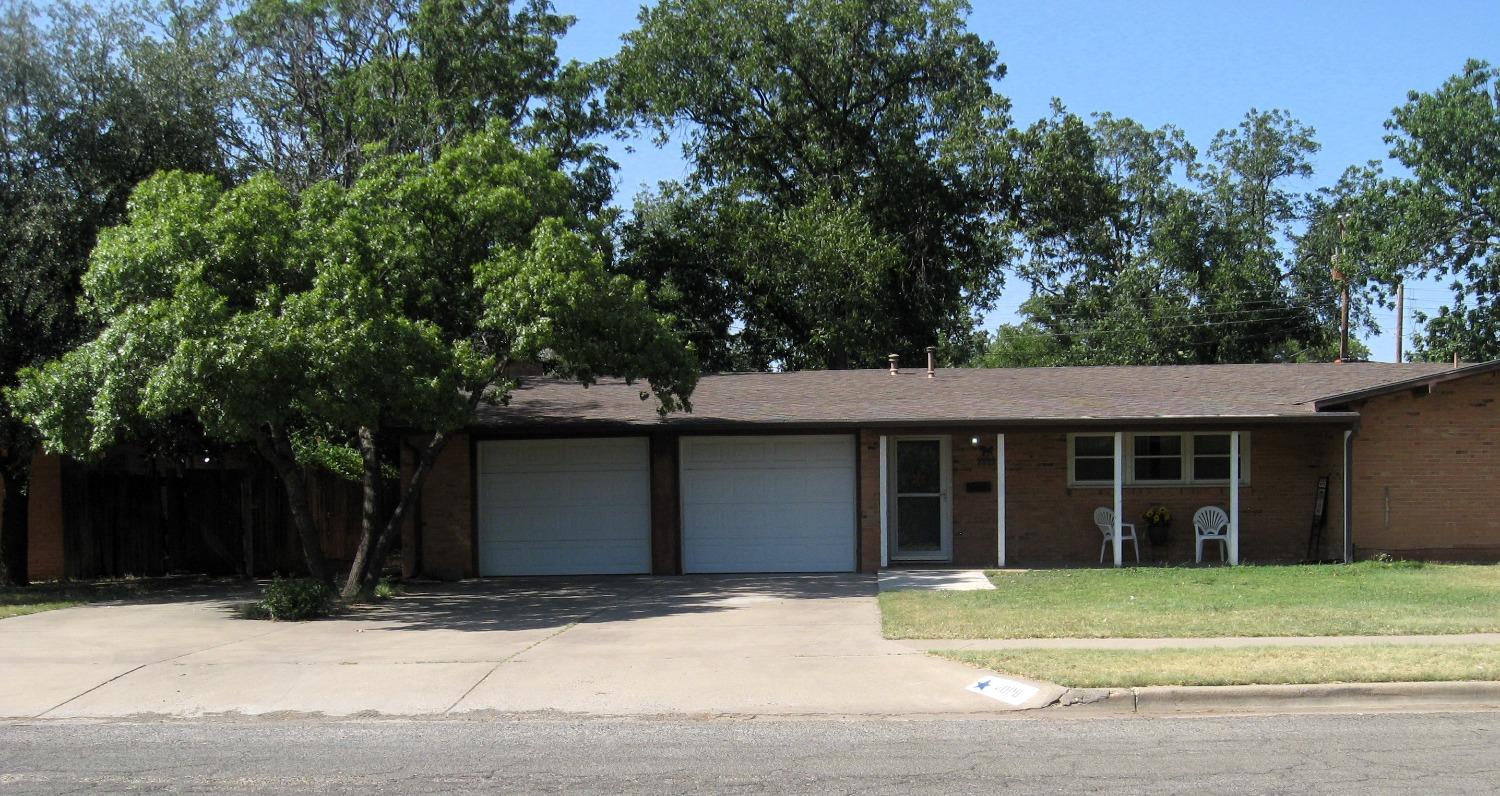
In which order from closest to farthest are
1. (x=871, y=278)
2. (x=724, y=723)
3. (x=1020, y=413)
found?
(x=724, y=723) → (x=1020, y=413) → (x=871, y=278)

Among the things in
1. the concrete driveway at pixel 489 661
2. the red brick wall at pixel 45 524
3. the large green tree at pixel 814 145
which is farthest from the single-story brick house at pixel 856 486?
the large green tree at pixel 814 145

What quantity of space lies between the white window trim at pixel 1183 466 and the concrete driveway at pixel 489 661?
509 centimetres

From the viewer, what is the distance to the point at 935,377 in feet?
71.7

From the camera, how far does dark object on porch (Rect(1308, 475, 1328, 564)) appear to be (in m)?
18.5

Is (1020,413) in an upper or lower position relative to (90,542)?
upper

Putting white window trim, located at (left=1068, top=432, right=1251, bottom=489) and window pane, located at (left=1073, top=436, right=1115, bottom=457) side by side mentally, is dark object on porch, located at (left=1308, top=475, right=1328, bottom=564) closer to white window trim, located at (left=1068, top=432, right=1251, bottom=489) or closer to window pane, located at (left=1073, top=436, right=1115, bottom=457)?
white window trim, located at (left=1068, top=432, right=1251, bottom=489)

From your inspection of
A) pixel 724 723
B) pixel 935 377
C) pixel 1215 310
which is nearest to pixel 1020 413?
pixel 935 377

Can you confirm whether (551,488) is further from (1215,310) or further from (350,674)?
(1215,310)

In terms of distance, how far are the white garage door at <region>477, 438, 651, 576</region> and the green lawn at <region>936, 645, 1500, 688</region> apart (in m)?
8.97

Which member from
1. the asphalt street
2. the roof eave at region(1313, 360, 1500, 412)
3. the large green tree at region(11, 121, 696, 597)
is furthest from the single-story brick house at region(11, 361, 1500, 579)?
the asphalt street

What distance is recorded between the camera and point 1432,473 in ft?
59.4

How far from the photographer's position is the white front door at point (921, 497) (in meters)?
19.2

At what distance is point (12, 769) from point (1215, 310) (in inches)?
1479

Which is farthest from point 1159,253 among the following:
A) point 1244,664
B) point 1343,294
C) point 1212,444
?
point 1244,664
